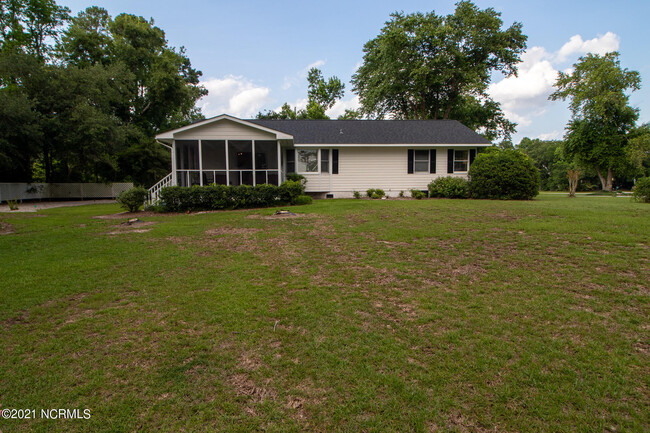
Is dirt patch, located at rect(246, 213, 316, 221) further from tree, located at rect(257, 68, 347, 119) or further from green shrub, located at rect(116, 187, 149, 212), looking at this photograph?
tree, located at rect(257, 68, 347, 119)

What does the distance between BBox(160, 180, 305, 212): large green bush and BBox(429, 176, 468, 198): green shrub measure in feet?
27.6

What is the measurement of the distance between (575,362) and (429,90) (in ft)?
101

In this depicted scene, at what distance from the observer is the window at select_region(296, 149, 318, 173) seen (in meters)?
17.0

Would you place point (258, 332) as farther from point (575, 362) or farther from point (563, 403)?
point (575, 362)

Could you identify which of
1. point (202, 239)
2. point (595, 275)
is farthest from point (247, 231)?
point (595, 275)

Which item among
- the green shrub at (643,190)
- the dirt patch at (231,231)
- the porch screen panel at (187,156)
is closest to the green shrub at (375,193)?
the porch screen panel at (187,156)

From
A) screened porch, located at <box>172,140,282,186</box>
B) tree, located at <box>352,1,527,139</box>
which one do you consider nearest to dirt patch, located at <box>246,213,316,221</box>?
screened porch, located at <box>172,140,282,186</box>

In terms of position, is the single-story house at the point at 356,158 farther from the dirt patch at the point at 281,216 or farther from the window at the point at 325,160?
the dirt patch at the point at 281,216

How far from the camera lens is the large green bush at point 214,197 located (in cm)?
1216

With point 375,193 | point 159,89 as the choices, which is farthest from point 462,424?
point 159,89

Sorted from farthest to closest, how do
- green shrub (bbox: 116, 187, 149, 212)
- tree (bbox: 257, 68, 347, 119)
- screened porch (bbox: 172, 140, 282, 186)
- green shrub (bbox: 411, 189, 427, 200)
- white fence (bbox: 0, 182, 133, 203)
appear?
tree (bbox: 257, 68, 347, 119)
white fence (bbox: 0, 182, 133, 203)
green shrub (bbox: 411, 189, 427, 200)
screened porch (bbox: 172, 140, 282, 186)
green shrub (bbox: 116, 187, 149, 212)

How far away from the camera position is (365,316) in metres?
3.31

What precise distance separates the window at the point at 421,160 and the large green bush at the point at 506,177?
119 inches

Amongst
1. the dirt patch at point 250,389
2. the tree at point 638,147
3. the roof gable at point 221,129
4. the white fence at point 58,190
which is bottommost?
the dirt patch at point 250,389
